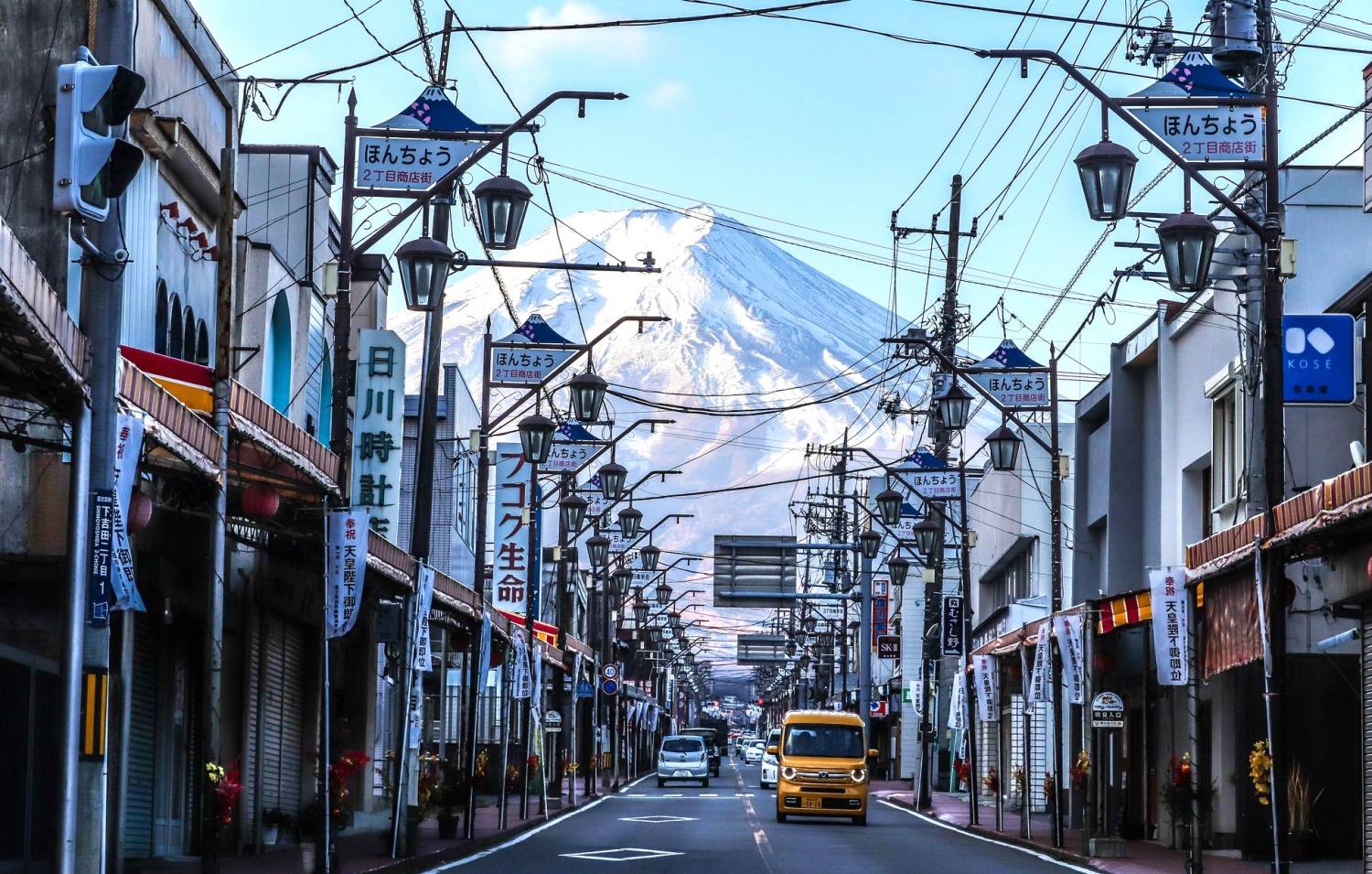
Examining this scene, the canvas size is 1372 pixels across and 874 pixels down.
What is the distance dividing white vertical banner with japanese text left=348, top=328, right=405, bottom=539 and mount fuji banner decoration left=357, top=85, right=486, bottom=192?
9741 millimetres

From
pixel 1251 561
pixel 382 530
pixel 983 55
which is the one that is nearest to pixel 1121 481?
pixel 382 530

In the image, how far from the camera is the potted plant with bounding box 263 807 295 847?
25.3 metres

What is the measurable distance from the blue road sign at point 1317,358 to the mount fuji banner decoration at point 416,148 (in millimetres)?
10668

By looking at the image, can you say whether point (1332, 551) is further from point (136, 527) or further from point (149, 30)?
point (149, 30)

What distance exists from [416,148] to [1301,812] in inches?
606

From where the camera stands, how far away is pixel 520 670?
124 feet

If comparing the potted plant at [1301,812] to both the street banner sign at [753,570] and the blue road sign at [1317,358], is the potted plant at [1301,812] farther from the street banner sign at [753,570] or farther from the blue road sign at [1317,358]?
the street banner sign at [753,570]

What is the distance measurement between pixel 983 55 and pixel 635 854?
12294 millimetres

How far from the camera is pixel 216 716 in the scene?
17.0m

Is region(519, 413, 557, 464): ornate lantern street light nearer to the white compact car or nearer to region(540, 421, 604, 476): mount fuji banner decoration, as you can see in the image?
region(540, 421, 604, 476): mount fuji banner decoration

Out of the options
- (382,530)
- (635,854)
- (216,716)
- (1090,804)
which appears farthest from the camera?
(382,530)

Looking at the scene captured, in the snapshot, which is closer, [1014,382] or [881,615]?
[1014,382]

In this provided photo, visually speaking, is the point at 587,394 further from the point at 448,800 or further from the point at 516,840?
the point at 516,840

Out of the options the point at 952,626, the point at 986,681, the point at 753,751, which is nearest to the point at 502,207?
the point at 986,681
